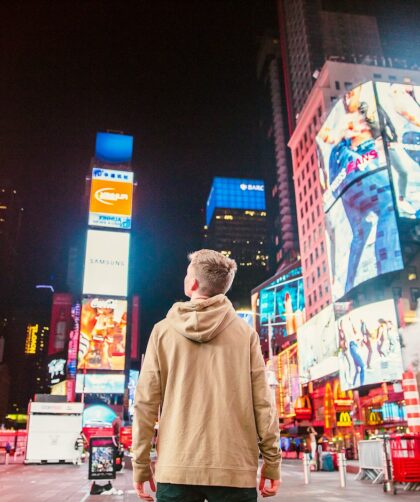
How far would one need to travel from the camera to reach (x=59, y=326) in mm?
121875

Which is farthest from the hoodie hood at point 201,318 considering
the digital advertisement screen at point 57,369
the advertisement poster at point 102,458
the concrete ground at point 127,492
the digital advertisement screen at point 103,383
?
the digital advertisement screen at point 57,369

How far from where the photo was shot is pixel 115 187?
8194cm

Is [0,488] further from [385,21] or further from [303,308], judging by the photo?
[385,21]

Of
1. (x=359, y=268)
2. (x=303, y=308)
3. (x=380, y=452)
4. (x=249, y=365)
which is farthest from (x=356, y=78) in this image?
(x=249, y=365)

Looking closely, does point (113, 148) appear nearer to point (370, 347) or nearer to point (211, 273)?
point (370, 347)

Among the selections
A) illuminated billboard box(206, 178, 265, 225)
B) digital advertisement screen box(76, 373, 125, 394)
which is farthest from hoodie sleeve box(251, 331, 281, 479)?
illuminated billboard box(206, 178, 265, 225)

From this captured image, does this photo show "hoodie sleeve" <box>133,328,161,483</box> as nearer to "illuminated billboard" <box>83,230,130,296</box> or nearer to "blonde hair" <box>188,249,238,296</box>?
"blonde hair" <box>188,249,238,296</box>

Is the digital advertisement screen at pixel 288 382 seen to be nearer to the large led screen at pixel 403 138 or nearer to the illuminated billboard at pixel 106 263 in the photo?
the illuminated billboard at pixel 106 263

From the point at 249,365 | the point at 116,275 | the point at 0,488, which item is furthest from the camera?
the point at 116,275

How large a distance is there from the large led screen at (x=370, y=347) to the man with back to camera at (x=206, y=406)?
42079mm

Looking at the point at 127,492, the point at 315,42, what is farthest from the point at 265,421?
the point at 315,42

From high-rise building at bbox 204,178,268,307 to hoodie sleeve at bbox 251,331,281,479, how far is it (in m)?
162

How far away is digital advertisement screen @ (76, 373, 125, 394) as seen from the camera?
234ft

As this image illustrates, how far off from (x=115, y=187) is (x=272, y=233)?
5796 cm
